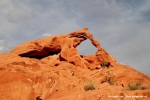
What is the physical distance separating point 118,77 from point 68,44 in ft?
26.8

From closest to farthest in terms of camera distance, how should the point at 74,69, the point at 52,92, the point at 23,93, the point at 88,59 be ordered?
the point at 52,92
the point at 23,93
the point at 74,69
the point at 88,59

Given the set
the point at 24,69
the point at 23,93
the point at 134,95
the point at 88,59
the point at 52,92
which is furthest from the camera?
the point at 88,59

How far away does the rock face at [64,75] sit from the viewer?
1549cm

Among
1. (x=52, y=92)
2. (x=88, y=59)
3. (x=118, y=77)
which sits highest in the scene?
(x=88, y=59)

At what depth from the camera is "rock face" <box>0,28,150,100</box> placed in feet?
50.8

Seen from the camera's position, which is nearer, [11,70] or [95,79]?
[11,70]

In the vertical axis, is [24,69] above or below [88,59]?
below

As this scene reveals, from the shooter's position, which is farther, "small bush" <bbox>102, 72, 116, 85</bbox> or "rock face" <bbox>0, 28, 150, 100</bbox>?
"small bush" <bbox>102, 72, 116, 85</bbox>

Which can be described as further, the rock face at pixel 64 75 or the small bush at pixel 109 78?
the small bush at pixel 109 78

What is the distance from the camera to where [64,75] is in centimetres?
2211

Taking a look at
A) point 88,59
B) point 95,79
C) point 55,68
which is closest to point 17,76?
point 55,68

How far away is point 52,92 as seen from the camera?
1817 cm

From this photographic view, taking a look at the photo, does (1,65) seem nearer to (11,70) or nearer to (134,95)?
(11,70)

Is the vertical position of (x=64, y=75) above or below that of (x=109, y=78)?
above
